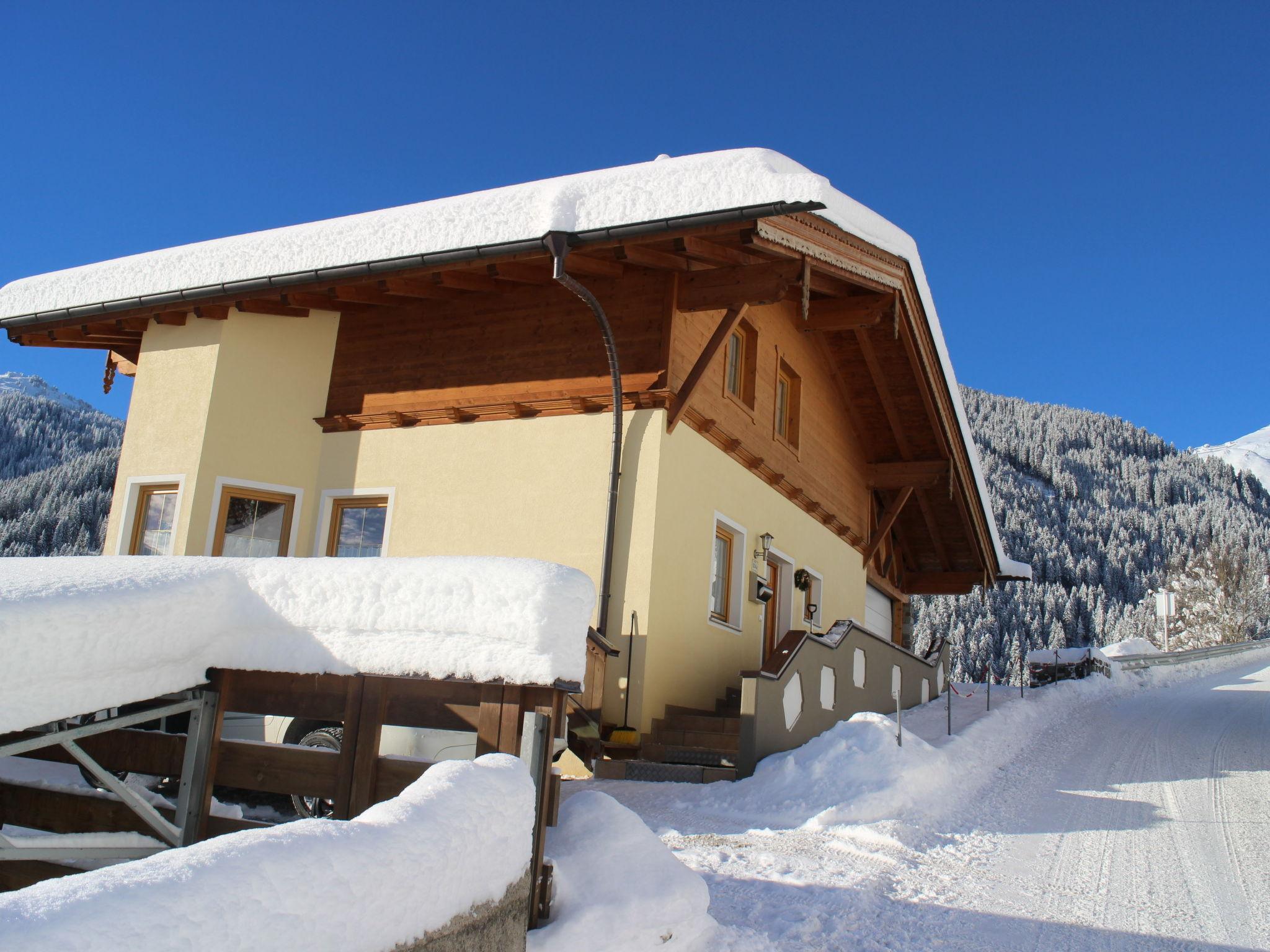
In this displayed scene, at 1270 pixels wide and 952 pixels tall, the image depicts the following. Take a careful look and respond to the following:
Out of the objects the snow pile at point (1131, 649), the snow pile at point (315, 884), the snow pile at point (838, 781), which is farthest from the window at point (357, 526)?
the snow pile at point (1131, 649)

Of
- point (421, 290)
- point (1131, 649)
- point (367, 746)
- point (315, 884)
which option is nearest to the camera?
point (315, 884)

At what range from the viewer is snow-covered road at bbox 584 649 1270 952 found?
4.78 metres

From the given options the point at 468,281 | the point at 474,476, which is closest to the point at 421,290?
the point at 468,281

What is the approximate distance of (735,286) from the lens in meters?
9.84

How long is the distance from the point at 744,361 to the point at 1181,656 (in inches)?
931

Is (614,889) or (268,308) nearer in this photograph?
(614,889)

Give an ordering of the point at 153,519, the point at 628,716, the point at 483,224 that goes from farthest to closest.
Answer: the point at 153,519 → the point at 628,716 → the point at 483,224

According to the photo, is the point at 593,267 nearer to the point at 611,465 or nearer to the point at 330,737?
the point at 611,465

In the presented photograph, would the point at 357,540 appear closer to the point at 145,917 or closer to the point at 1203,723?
the point at 145,917

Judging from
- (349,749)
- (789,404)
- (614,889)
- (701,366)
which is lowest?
(614,889)

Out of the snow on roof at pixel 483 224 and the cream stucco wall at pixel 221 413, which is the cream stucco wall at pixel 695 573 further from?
the cream stucco wall at pixel 221 413

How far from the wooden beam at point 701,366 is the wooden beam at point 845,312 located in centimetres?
215

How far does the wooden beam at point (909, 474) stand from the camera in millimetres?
15969

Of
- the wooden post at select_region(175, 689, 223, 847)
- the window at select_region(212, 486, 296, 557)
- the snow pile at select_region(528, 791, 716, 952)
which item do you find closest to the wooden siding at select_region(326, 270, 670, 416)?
the window at select_region(212, 486, 296, 557)
